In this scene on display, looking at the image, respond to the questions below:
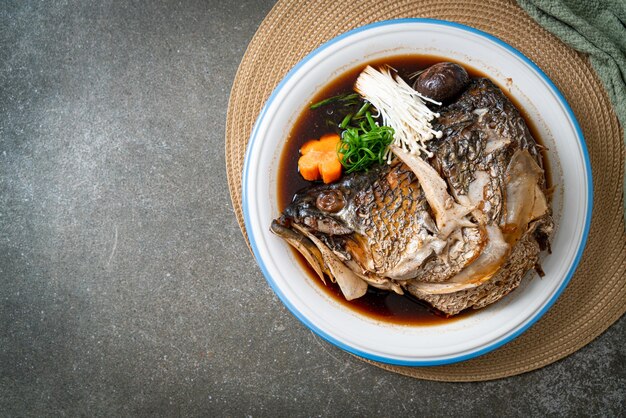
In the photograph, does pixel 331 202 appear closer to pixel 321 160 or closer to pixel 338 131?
pixel 321 160

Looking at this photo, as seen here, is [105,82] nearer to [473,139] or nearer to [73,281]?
[73,281]

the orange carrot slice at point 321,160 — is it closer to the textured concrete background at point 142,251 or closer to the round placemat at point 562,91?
the round placemat at point 562,91

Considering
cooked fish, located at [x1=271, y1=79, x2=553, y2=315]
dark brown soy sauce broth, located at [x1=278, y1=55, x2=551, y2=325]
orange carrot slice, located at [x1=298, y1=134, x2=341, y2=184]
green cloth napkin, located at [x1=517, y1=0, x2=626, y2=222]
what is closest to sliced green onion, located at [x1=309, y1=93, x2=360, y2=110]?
dark brown soy sauce broth, located at [x1=278, y1=55, x2=551, y2=325]

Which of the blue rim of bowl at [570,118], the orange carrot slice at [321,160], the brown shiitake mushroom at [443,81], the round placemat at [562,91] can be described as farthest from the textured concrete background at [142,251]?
the brown shiitake mushroom at [443,81]

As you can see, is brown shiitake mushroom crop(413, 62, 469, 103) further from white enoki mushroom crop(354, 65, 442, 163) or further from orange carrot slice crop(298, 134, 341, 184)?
orange carrot slice crop(298, 134, 341, 184)

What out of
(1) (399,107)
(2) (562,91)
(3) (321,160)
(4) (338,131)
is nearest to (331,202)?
(3) (321,160)

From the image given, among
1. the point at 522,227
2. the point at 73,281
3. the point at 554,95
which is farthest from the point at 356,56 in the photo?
the point at 73,281
